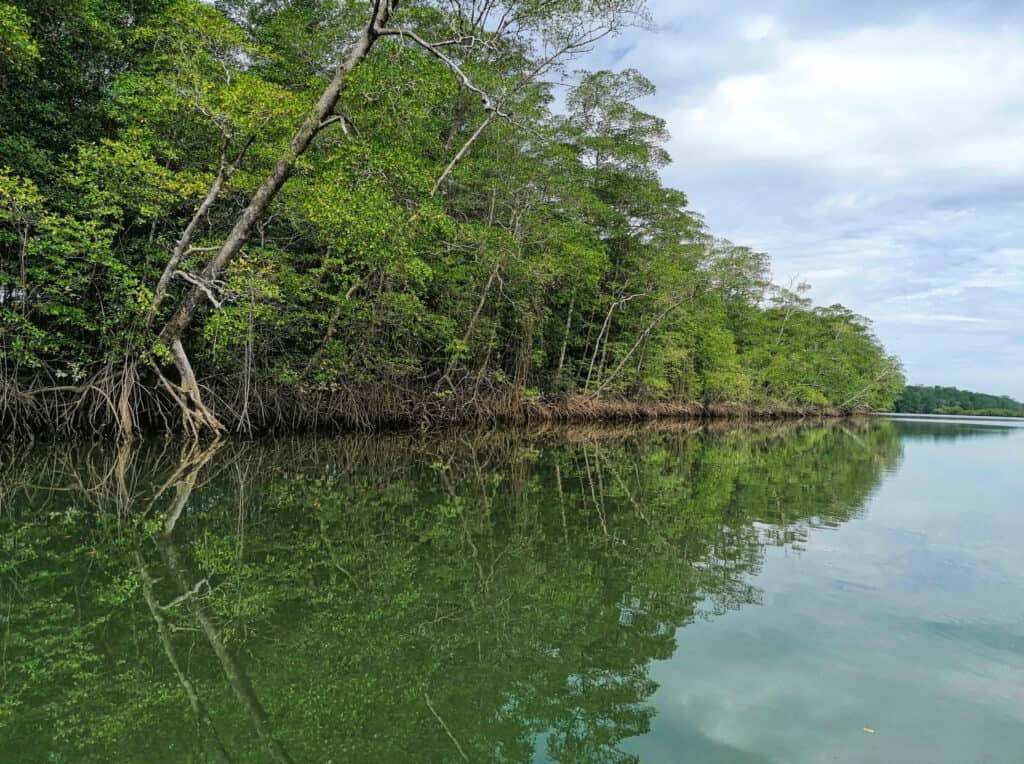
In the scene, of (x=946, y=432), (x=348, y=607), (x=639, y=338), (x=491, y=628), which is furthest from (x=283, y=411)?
(x=946, y=432)

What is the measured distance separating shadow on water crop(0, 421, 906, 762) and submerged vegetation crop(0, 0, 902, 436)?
3.26 m

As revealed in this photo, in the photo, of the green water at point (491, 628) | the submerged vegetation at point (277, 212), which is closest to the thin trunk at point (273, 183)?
the submerged vegetation at point (277, 212)

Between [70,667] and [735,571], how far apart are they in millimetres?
3442

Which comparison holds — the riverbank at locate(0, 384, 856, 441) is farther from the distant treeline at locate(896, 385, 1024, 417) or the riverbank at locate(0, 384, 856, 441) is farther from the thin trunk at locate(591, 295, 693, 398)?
the distant treeline at locate(896, 385, 1024, 417)

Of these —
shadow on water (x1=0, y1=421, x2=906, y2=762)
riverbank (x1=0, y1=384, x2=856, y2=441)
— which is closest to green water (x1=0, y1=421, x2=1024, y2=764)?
shadow on water (x1=0, y1=421, x2=906, y2=762)

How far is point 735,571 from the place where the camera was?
3762 millimetres

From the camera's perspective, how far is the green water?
6.22ft

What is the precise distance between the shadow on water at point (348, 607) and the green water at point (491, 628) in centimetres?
1

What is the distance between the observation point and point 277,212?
33.7 feet

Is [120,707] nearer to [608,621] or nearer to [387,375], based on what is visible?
[608,621]

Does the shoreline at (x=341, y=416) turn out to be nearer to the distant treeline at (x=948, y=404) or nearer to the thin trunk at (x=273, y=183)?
the thin trunk at (x=273, y=183)

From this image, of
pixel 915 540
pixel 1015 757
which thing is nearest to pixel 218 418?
pixel 915 540

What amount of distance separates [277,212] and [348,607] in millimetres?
9055

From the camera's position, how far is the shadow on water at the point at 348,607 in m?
1.89
